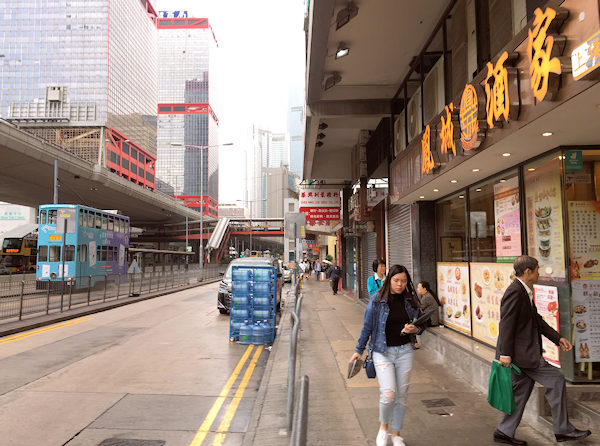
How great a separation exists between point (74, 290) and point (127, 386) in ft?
42.5

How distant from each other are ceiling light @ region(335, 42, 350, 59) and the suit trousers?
6.86 meters

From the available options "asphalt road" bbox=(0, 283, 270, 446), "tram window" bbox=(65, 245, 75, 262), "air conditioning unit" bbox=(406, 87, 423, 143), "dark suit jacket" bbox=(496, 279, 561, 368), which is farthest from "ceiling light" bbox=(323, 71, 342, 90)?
"tram window" bbox=(65, 245, 75, 262)

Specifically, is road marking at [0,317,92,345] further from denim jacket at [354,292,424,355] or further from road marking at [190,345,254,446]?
denim jacket at [354,292,424,355]

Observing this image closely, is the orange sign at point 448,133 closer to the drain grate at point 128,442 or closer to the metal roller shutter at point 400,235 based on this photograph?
the metal roller shutter at point 400,235

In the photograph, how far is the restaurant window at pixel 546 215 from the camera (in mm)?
5266

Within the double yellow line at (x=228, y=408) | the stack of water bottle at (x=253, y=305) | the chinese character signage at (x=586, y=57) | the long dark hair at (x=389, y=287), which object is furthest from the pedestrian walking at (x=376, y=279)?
the chinese character signage at (x=586, y=57)

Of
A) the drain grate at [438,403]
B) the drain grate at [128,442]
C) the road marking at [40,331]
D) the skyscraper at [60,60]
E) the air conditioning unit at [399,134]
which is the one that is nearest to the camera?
the drain grate at [128,442]

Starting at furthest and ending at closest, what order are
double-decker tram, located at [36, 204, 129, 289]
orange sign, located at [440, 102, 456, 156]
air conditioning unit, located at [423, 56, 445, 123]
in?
double-decker tram, located at [36, 204, 129, 289], air conditioning unit, located at [423, 56, 445, 123], orange sign, located at [440, 102, 456, 156]

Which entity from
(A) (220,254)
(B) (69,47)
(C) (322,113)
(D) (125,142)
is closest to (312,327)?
(C) (322,113)

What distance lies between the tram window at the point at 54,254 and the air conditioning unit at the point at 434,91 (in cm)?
1980

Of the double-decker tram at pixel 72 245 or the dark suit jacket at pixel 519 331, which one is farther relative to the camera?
the double-decker tram at pixel 72 245

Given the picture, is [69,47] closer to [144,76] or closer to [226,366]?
[144,76]

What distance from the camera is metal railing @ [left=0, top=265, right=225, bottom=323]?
46.3 feet

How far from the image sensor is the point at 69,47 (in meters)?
128
